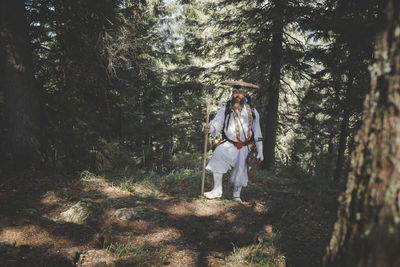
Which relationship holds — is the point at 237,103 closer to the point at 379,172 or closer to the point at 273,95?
the point at 379,172

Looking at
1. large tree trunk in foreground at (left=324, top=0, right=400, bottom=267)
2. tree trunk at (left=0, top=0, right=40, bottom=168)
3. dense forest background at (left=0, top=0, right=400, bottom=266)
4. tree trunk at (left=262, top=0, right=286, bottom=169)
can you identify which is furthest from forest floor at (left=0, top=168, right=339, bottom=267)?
tree trunk at (left=262, top=0, right=286, bottom=169)

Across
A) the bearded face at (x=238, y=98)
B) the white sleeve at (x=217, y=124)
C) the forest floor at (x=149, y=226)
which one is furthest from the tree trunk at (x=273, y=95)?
the white sleeve at (x=217, y=124)

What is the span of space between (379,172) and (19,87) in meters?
6.66

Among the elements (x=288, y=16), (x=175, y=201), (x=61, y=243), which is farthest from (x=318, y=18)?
(x=61, y=243)

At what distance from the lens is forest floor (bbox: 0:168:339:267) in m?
2.69

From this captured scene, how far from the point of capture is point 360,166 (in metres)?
1.42

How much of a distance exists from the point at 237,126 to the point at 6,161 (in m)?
5.54

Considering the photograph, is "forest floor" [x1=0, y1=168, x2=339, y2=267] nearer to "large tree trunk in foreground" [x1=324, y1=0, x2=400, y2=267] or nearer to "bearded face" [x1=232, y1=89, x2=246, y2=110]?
"large tree trunk in foreground" [x1=324, y1=0, x2=400, y2=267]

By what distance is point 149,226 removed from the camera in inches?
152

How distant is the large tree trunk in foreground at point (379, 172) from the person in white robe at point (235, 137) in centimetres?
386

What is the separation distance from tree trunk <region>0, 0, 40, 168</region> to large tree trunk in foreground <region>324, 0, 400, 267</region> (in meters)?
6.45

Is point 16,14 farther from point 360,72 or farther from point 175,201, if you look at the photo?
point 360,72

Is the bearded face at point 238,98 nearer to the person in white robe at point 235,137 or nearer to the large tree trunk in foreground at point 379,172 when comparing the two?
the person in white robe at point 235,137

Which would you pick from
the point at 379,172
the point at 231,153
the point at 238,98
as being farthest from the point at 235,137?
the point at 379,172
